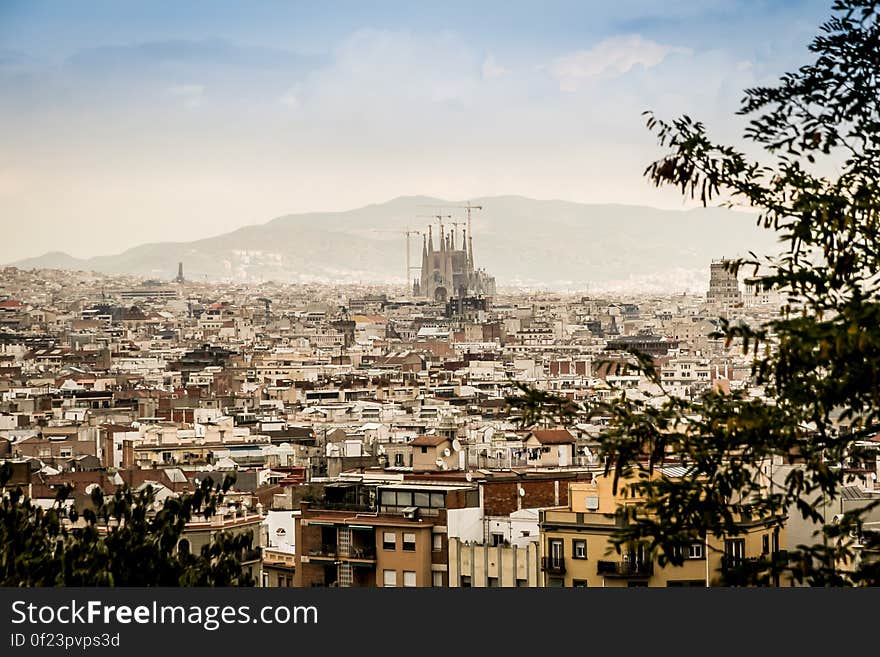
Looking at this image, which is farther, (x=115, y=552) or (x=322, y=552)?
(x=322, y=552)

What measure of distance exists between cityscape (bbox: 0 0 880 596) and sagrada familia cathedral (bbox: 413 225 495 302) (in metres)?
0.36

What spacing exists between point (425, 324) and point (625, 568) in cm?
7971

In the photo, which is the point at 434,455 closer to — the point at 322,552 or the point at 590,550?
the point at 322,552

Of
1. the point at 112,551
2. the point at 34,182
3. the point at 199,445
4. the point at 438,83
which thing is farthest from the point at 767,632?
the point at 438,83

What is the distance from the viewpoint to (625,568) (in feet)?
30.8

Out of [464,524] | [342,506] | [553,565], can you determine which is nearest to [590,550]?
[553,565]

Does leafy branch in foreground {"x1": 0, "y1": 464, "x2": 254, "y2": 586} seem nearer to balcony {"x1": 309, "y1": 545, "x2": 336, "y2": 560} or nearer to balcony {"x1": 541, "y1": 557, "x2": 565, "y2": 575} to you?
balcony {"x1": 541, "y1": 557, "x2": 565, "y2": 575}

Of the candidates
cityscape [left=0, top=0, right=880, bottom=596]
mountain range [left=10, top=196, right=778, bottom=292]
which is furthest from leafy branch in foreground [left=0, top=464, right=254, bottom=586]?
mountain range [left=10, top=196, right=778, bottom=292]

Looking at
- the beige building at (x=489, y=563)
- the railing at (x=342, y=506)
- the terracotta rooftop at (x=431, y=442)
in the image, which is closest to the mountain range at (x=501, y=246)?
the terracotta rooftop at (x=431, y=442)

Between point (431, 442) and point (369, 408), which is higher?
point (431, 442)

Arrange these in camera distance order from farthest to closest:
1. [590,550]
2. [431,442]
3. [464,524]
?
[431,442]
[464,524]
[590,550]

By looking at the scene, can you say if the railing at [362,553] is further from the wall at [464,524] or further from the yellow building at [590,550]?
the yellow building at [590,550]

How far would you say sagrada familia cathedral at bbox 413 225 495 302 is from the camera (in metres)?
109

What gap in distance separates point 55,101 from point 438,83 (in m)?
13.0
